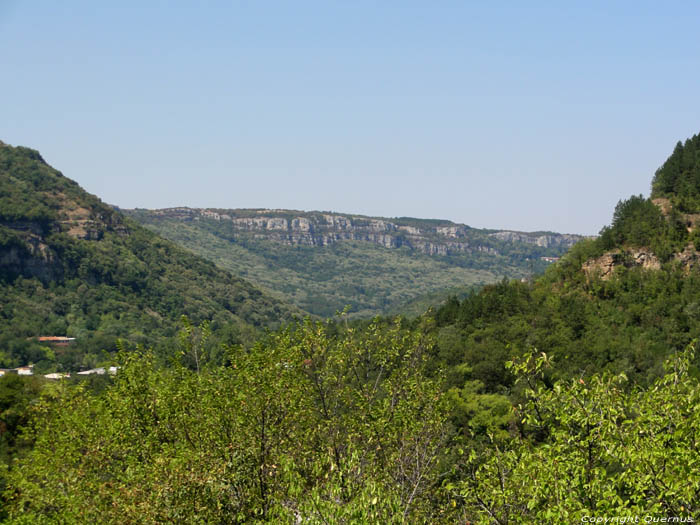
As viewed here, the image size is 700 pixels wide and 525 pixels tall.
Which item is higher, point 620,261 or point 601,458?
point 620,261

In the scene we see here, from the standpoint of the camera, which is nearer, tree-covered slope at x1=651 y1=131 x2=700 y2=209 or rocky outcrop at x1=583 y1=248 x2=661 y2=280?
rocky outcrop at x1=583 y1=248 x2=661 y2=280

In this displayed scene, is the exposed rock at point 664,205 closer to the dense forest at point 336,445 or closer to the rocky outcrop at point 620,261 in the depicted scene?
the rocky outcrop at point 620,261

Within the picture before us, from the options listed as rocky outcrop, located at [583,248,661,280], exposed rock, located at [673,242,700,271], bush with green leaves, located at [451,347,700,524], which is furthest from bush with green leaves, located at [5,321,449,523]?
rocky outcrop, located at [583,248,661,280]

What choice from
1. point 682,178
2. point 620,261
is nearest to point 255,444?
point 620,261

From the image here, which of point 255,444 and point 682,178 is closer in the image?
point 255,444

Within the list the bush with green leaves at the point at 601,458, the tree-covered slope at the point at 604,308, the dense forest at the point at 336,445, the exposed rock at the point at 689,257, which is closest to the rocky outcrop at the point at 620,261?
the tree-covered slope at the point at 604,308

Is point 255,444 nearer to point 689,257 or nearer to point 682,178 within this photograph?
point 689,257

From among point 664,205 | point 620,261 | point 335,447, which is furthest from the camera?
point 664,205

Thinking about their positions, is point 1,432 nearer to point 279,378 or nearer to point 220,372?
point 220,372

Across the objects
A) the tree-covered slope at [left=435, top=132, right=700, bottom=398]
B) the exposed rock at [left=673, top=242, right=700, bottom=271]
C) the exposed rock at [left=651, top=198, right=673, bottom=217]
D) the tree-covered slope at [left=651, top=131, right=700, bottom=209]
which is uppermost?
the tree-covered slope at [left=651, top=131, right=700, bottom=209]

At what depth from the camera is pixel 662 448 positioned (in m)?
13.3

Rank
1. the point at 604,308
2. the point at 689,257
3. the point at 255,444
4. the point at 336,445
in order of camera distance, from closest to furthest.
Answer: the point at 255,444 → the point at 336,445 → the point at 689,257 → the point at 604,308

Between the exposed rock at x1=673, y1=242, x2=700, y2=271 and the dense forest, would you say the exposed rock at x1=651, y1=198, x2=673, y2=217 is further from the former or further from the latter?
the dense forest

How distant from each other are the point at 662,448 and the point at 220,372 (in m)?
15.9
